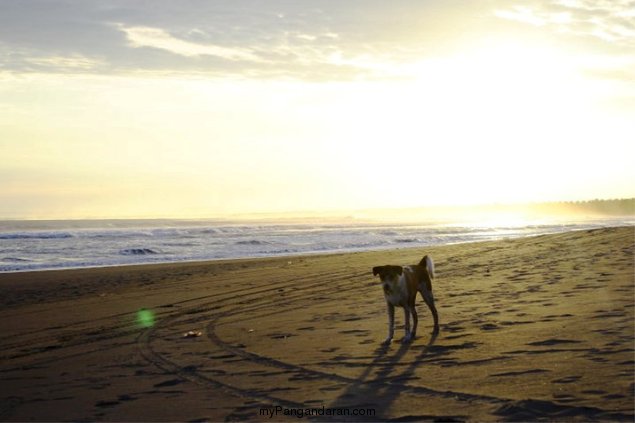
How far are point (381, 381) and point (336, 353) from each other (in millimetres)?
1621

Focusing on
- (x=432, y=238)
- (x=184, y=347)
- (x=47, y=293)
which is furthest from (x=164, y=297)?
(x=432, y=238)

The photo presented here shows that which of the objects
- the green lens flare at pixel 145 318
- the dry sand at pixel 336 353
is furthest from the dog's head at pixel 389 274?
the green lens flare at pixel 145 318

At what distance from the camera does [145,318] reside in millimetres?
13672

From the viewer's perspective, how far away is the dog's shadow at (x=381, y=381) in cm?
669

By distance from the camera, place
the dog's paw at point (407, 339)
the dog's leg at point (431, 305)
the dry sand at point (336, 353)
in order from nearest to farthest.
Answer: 1. the dry sand at point (336, 353)
2. the dog's paw at point (407, 339)
3. the dog's leg at point (431, 305)

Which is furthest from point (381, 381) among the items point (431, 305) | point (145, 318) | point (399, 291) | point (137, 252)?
point (137, 252)

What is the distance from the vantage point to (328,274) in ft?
68.5

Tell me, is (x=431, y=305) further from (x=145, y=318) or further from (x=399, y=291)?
(x=145, y=318)

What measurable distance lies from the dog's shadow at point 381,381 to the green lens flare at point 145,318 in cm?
543

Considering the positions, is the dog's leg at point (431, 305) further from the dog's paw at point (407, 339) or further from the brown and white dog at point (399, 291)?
the dog's paw at point (407, 339)

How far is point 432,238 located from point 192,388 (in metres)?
39.9

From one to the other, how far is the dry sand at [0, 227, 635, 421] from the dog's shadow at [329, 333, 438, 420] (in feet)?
0.07

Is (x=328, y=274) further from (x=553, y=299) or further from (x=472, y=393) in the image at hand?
(x=472, y=393)

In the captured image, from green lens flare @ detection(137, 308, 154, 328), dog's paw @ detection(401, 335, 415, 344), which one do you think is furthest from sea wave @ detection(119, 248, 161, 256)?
dog's paw @ detection(401, 335, 415, 344)
